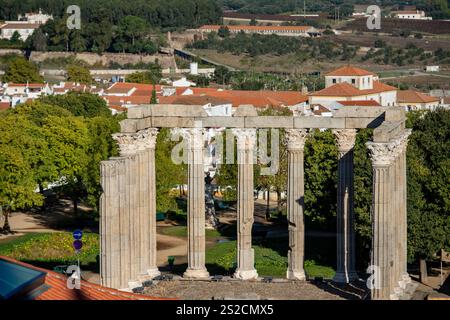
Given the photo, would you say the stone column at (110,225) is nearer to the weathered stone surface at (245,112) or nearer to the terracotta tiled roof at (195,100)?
the weathered stone surface at (245,112)

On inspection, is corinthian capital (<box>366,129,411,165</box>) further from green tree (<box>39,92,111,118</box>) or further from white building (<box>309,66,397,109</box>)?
white building (<box>309,66,397,109</box>)

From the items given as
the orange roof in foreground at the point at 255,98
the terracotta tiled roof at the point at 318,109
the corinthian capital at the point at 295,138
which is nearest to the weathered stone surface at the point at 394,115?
the corinthian capital at the point at 295,138

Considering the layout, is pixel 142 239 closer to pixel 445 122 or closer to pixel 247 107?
pixel 247 107

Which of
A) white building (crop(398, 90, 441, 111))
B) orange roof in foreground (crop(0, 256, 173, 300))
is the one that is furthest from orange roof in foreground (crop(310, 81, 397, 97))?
orange roof in foreground (crop(0, 256, 173, 300))
